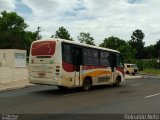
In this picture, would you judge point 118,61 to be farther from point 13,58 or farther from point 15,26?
point 15,26

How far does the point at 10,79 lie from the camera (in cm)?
2845

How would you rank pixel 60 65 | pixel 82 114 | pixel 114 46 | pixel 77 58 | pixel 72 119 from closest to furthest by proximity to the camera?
pixel 72 119
pixel 82 114
pixel 60 65
pixel 77 58
pixel 114 46

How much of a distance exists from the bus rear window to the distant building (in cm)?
2389

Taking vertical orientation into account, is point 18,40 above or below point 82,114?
above

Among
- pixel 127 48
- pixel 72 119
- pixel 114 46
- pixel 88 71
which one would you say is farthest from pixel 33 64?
pixel 114 46

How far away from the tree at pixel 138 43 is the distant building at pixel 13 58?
11569 centimetres

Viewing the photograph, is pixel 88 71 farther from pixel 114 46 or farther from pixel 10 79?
pixel 114 46

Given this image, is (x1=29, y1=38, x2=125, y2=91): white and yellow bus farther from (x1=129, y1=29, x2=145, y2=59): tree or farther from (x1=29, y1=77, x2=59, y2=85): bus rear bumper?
(x1=129, y1=29, x2=145, y2=59): tree

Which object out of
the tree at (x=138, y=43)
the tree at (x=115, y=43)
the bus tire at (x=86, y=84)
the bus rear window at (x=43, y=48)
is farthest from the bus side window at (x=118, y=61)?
the tree at (x=138, y=43)

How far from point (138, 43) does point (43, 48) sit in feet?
481

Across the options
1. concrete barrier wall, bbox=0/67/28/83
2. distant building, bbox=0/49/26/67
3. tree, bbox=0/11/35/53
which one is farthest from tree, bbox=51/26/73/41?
concrete barrier wall, bbox=0/67/28/83

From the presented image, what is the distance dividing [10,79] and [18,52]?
57.0 feet

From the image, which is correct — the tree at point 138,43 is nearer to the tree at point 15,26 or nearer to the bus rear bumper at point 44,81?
the tree at point 15,26

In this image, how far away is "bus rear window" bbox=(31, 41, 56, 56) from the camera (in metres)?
20.0
